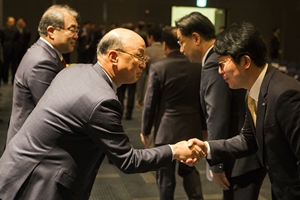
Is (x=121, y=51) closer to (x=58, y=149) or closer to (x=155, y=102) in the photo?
(x=58, y=149)

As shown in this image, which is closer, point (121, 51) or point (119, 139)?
point (119, 139)

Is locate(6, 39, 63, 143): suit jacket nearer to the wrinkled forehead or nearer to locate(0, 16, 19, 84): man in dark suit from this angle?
the wrinkled forehead

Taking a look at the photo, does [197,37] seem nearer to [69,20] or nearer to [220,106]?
[220,106]

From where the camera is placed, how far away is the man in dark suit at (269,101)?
1854mm

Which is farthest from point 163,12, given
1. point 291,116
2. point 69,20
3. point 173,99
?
point 291,116

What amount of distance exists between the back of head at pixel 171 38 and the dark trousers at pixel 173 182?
3.09 ft

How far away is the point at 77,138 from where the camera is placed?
1957 millimetres

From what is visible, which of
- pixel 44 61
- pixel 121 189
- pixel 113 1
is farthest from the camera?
pixel 113 1

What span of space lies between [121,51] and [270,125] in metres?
0.71

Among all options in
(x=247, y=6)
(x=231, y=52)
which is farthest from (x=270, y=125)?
(x=247, y=6)

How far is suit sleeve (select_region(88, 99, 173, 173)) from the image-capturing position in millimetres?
1872

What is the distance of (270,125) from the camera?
6.38ft

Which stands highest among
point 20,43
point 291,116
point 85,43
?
point 291,116

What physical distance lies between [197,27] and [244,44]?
1.17m
